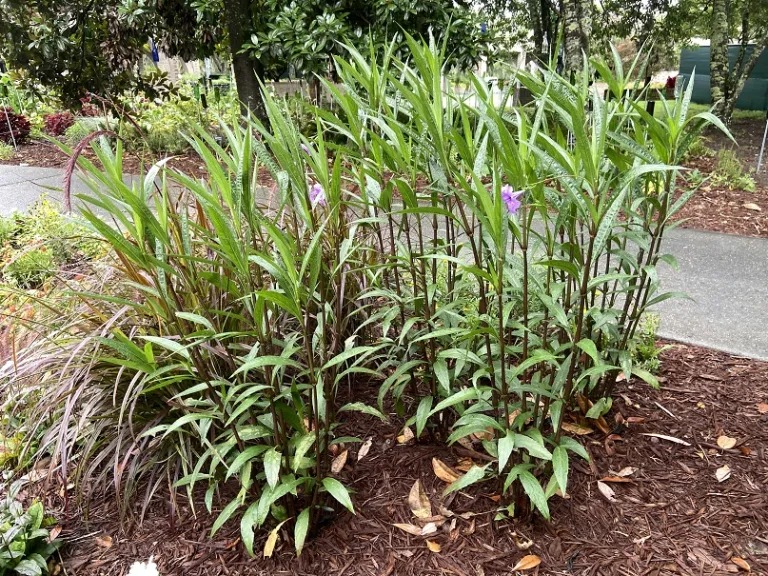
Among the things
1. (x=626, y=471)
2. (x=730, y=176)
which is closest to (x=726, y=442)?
(x=626, y=471)

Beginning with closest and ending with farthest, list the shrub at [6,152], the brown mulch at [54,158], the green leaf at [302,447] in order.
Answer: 1. the green leaf at [302,447]
2. the brown mulch at [54,158]
3. the shrub at [6,152]

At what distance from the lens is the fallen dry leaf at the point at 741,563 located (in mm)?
1750

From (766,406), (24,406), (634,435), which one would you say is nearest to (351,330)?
(634,435)

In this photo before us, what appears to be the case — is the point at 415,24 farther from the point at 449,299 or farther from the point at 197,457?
the point at 197,457

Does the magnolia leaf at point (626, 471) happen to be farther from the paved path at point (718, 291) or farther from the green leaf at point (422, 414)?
the paved path at point (718, 291)

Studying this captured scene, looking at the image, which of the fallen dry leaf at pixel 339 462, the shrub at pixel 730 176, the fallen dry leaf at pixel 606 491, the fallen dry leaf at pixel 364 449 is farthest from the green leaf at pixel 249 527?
the shrub at pixel 730 176

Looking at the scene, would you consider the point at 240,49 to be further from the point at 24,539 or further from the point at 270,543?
the point at 270,543

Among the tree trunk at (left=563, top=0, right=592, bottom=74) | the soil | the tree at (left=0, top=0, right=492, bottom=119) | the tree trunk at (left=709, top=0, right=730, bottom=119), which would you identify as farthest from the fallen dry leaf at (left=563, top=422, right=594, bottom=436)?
the tree trunk at (left=709, top=0, right=730, bottom=119)

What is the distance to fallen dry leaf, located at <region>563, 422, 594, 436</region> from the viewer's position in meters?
2.27

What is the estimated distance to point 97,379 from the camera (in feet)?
7.56

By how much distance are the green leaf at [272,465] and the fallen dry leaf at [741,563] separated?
141 cm

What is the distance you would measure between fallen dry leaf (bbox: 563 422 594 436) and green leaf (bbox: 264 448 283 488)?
1159mm

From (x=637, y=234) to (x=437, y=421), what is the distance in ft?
3.30

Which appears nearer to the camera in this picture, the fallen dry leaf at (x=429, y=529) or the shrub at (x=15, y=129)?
the fallen dry leaf at (x=429, y=529)
